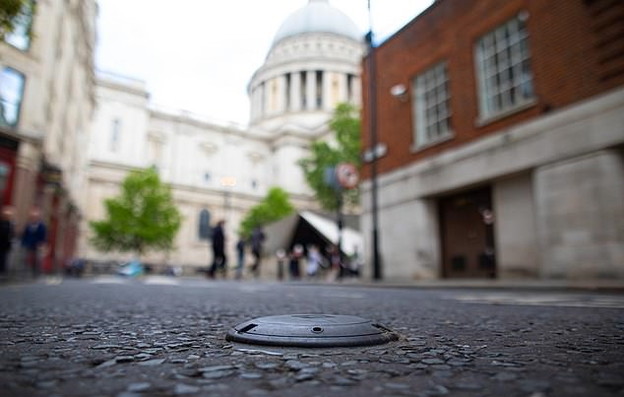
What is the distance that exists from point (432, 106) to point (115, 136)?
40922 millimetres

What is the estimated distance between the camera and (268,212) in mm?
41438

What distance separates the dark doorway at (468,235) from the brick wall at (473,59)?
1545 millimetres

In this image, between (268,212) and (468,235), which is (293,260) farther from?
(268,212)

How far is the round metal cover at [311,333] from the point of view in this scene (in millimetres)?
1271

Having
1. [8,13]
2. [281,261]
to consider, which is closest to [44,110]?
[281,261]

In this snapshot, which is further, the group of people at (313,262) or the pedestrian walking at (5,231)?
the group of people at (313,262)

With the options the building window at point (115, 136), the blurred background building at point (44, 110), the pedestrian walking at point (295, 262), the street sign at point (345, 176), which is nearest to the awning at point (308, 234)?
the pedestrian walking at point (295, 262)

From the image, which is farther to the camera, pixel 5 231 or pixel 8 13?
pixel 5 231

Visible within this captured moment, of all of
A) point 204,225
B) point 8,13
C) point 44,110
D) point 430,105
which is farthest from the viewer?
point 204,225

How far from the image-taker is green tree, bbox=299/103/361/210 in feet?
98.7

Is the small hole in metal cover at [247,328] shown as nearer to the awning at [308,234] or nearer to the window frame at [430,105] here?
the window frame at [430,105]

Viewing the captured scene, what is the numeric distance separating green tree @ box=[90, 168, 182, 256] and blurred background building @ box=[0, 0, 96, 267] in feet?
30.3

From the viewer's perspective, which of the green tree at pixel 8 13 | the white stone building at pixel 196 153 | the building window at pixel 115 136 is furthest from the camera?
the building window at pixel 115 136

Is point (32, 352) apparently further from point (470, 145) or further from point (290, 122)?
point (290, 122)
